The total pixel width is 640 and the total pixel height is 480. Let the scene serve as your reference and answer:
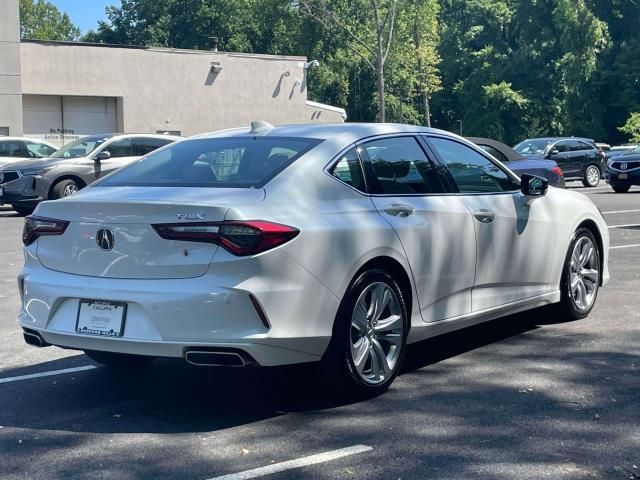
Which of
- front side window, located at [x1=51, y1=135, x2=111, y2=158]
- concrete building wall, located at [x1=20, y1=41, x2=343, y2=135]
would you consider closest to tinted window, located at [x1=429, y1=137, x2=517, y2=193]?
front side window, located at [x1=51, y1=135, x2=111, y2=158]

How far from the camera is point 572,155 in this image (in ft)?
103

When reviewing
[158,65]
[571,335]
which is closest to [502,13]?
[158,65]

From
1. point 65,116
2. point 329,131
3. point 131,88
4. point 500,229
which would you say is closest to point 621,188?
point 131,88

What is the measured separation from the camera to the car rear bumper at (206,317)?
206 inches

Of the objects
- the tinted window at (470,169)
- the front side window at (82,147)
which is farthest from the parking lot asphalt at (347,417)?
the front side window at (82,147)

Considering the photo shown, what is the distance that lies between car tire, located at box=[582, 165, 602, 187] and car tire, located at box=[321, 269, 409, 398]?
88.4 feet

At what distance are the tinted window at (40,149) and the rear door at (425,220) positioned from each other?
18.9 meters

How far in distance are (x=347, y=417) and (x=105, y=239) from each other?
5.37 ft

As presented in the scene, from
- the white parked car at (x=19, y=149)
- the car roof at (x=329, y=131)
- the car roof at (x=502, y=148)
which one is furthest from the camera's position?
the white parked car at (x=19, y=149)

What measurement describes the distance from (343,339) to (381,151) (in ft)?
4.48

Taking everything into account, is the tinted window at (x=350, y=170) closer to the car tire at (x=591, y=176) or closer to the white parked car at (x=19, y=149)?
the white parked car at (x=19, y=149)

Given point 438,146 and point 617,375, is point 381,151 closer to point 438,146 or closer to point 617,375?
point 438,146

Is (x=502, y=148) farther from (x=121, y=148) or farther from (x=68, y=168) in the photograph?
(x=68, y=168)

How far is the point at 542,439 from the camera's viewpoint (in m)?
5.12
